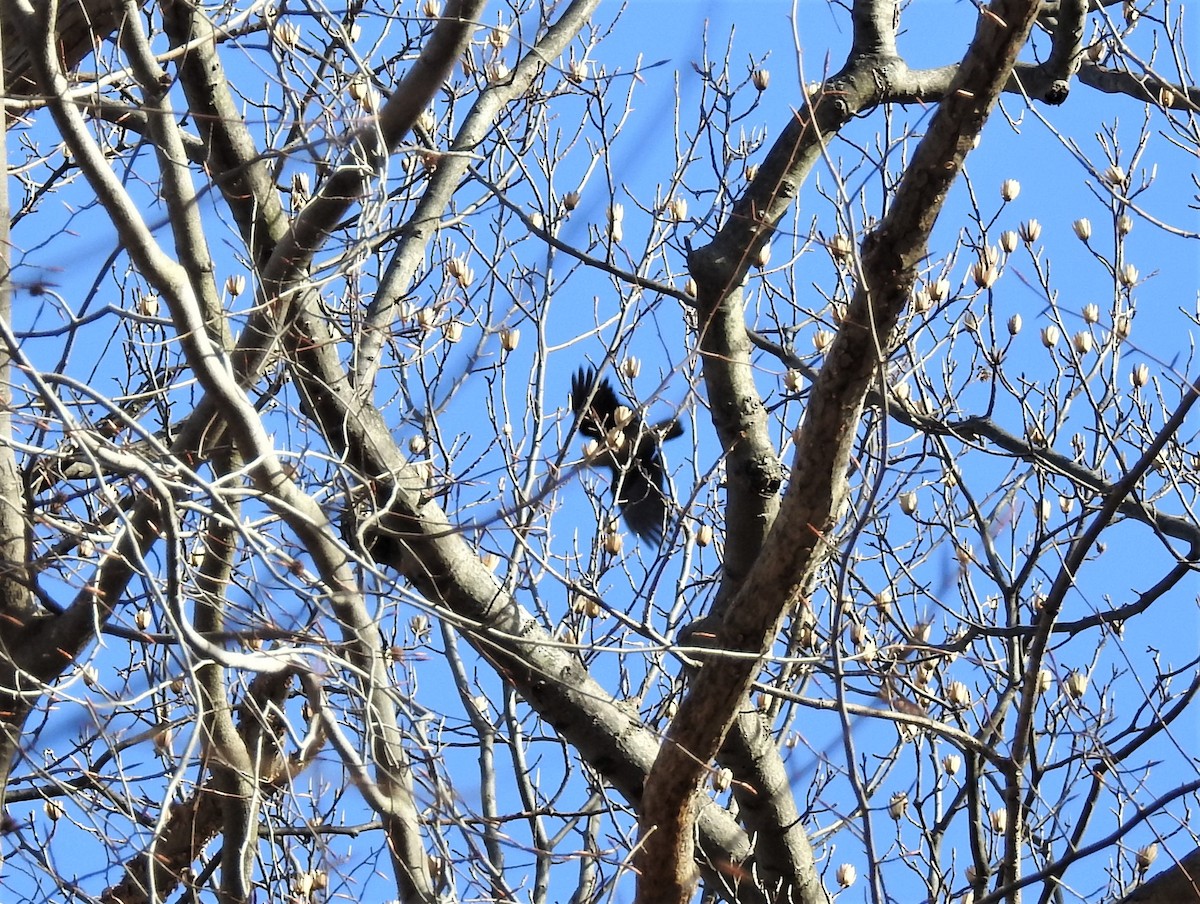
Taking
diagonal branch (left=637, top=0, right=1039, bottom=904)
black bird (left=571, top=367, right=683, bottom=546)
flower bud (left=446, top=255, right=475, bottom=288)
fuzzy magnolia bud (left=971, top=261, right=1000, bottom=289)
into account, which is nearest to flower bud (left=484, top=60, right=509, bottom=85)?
flower bud (left=446, top=255, right=475, bottom=288)

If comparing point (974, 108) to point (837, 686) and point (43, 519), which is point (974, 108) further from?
point (43, 519)

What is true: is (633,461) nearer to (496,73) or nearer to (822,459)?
(496,73)

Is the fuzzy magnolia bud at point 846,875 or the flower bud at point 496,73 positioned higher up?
the flower bud at point 496,73

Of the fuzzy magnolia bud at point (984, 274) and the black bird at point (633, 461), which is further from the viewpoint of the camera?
the black bird at point (633, 461)

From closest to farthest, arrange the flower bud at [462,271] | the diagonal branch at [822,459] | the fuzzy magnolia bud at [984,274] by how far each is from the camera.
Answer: the diagonal branch at [822,459], the fuzzy magnolia bud at [984,274], the flower bud at [462,271]

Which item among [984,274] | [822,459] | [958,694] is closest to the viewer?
[822,459]

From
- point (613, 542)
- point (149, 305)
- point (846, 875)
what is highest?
point (149, 305)

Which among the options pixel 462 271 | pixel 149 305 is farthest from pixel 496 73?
pixel 149 305

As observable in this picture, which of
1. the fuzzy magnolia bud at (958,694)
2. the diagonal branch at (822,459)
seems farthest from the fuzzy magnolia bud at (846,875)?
the diagonal branch at (822,459)

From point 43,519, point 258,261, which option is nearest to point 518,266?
point 258,261

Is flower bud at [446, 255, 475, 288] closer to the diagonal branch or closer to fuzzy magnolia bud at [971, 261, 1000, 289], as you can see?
fuzzy magnolia bud at [971, 261, 1000, 289]

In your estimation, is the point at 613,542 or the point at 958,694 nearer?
the point at 958,694

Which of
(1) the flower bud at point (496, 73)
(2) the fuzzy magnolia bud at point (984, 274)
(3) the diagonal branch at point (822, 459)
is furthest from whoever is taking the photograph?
(1) the flower bud at point (496, 73)

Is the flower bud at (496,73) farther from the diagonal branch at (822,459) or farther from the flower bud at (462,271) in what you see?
the diagonal branch at (822,459)
